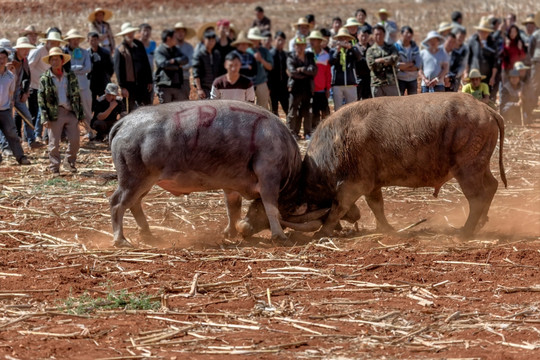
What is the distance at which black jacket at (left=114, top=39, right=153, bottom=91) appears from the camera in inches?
677

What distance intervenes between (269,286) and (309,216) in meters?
2.66

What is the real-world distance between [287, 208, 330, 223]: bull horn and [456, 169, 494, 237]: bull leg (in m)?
1.57

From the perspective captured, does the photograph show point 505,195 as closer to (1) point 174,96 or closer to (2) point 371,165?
(2) point 371,165

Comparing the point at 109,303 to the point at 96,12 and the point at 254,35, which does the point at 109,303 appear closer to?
the point at 254,35

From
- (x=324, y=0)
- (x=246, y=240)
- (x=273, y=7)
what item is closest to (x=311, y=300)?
(x=246, y=240)

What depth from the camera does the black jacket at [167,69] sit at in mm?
16969

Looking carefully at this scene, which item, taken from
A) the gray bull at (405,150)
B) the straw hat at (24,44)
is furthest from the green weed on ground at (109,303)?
the straw hat at (24,44)

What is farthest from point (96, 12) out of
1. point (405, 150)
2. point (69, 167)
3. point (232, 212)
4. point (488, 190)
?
point (488, 190)

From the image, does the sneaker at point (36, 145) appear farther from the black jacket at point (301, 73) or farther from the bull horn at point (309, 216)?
the bull horn at point (309, 216)

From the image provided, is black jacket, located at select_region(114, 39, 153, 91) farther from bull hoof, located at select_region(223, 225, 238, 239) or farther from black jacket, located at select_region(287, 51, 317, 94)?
bull hoof, located at select_region(223, 225, 238, 239)

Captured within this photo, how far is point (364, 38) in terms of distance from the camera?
17141 mm

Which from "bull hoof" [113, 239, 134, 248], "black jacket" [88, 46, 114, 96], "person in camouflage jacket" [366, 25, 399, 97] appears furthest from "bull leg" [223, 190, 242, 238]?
"black jacket" [88, 46, 114, 96]

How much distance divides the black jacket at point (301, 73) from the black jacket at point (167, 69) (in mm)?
2046

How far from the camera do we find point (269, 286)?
26.0 feet
